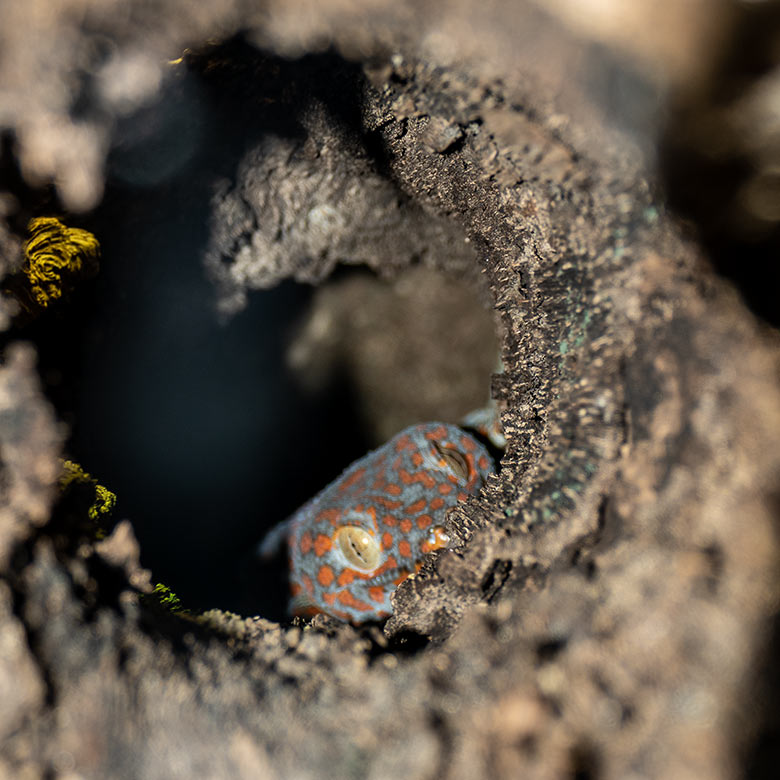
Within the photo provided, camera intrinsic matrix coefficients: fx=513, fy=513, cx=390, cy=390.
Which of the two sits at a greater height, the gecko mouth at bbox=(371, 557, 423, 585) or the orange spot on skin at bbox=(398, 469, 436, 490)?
the orange spot on skin at bbox=(398, 469, 436, 490)

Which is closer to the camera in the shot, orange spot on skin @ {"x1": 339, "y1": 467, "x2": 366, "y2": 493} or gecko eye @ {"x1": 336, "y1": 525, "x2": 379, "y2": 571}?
gecko eye @ {"x1": 336, "y1": 525, "x2": 379, "y2": 571}

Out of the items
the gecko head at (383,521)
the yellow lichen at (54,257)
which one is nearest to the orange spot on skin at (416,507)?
the gecko head at (383,521)

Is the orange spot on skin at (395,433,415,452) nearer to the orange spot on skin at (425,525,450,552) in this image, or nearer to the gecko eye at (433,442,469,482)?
the gecko eye at (433,442,469,482)

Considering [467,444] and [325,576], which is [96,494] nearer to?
[325,576]

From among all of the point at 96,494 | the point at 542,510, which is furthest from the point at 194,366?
the point at 542,510

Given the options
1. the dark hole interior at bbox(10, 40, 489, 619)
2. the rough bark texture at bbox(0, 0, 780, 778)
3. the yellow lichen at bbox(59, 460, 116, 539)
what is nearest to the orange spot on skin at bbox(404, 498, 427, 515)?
the rough bark texture at bbox(0, 0, 780, 778)

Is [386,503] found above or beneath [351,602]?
above

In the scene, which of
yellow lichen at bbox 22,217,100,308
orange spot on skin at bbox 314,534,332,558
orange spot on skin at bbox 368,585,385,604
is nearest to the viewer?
yellow lichen at bbox 22,217,100,308
